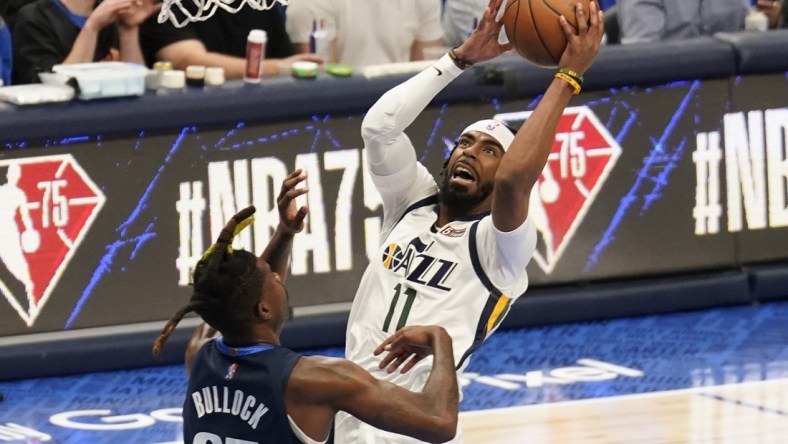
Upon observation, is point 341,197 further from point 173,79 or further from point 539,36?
point 539,36

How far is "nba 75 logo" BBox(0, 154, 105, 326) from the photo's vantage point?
7785 mm

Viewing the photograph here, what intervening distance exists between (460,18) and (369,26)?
0.70 meters

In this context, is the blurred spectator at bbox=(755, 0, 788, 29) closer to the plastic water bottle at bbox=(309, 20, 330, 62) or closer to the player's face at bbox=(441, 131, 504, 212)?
the plastic water bottle at bbox=(309, 20, 330, 62)

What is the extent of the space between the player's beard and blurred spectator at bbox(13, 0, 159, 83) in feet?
10.6

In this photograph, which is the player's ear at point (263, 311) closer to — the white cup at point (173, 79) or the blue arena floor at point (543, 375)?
the blue arena floor at point (543, 375)

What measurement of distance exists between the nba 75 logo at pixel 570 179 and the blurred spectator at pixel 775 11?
150 centimetres

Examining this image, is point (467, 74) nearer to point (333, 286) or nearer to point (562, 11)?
point (333, 286)

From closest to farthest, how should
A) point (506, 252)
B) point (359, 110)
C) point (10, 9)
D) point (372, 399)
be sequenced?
point (372, 399) < point (506, 252) < point (359, 110) < point (10, 9)

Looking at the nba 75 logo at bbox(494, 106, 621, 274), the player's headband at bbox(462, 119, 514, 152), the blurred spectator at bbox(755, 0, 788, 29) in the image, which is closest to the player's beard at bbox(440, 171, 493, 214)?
the player's headband at bbox(462, 119, 514, 152)

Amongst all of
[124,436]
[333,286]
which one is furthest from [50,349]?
[333,286]

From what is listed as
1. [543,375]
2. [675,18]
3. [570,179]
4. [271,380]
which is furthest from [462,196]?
[675,18]

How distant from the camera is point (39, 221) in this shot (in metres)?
7.83

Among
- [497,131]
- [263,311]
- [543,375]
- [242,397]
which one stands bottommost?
[543,375]

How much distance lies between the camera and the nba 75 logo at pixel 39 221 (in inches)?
307
